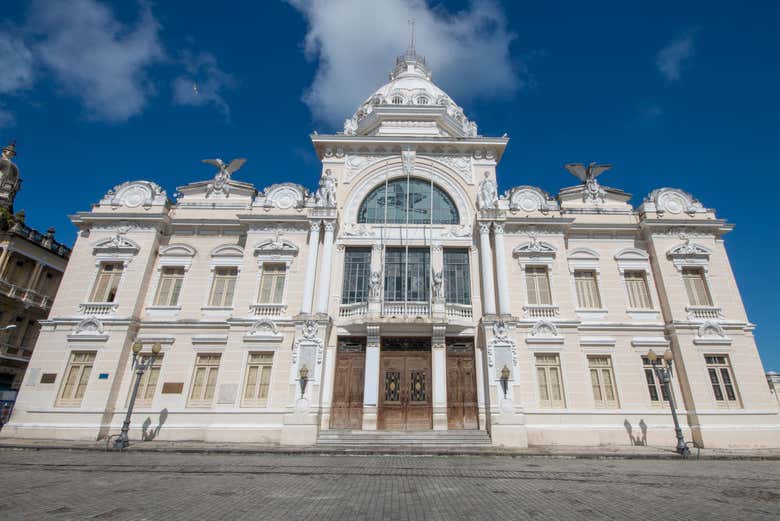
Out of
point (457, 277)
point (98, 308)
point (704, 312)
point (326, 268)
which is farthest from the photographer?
point (457, 277)

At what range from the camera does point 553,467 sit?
11.9 metres

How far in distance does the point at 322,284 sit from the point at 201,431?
8742mm

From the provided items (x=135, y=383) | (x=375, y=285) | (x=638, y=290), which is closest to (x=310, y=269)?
(x=375, y=285)

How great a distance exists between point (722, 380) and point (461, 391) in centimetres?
1243

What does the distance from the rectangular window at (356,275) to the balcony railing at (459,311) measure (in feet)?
14.1

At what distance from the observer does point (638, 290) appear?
20391 millimetres

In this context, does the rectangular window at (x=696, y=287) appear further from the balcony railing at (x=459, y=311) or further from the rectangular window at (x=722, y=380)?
the balcony railing at (x=459, y=311)

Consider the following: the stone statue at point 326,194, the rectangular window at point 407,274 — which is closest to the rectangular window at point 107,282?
the stone statue at point 326,194

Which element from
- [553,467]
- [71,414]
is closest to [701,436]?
[553,467]

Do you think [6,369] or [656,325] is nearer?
[656,325]

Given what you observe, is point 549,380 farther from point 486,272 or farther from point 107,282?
point 107,282

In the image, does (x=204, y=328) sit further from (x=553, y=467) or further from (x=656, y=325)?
(x=656, y=325)

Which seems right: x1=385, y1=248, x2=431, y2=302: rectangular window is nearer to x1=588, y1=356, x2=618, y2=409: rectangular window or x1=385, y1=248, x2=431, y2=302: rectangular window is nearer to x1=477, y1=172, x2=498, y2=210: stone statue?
x1=477, y1=172, x2=498, y2=210: stone statue

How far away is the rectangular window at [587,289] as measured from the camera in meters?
20.1
